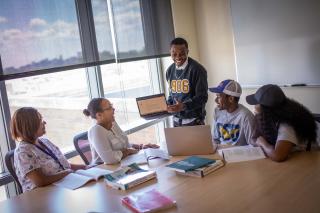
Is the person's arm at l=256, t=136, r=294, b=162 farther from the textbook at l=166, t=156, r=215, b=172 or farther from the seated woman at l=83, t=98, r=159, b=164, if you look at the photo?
the seated woman at l=83, t=98, r=159, b=164

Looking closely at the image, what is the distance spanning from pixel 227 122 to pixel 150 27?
5.76ft

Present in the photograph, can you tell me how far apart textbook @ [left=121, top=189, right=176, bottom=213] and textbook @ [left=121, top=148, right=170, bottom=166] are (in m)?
0.55

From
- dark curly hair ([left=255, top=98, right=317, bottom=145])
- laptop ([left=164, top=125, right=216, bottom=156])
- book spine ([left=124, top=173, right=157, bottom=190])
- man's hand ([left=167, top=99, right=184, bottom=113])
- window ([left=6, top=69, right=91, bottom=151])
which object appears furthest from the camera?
man's hand ([left=167, top=99, right=184, bottom=113])

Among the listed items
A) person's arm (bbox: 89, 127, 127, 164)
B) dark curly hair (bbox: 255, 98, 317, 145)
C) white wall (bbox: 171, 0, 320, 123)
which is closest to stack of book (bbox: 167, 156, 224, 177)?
dark curly hair (bbox: 255, 98, 317, 145)

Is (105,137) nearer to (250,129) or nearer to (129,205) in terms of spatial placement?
(129,205)

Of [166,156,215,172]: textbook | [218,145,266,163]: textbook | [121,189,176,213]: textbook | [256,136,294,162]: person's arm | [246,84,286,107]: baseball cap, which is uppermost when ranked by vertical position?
[246,84,286,107]: baseball cap

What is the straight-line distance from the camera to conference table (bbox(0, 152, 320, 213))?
4.69 feet

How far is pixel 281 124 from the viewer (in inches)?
76.2

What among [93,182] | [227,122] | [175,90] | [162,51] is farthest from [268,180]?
[162,51]

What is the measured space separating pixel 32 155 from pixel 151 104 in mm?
1216

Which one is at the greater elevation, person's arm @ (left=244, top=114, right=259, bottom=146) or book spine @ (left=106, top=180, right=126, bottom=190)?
person's arm @ (left=244, top=114, right=259, bottom=146)

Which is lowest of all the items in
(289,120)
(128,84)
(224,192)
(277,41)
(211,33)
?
(224,192)

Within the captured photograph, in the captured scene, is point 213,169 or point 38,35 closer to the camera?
point 213,169

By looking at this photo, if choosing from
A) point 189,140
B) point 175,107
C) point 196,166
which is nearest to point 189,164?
point 196,166
